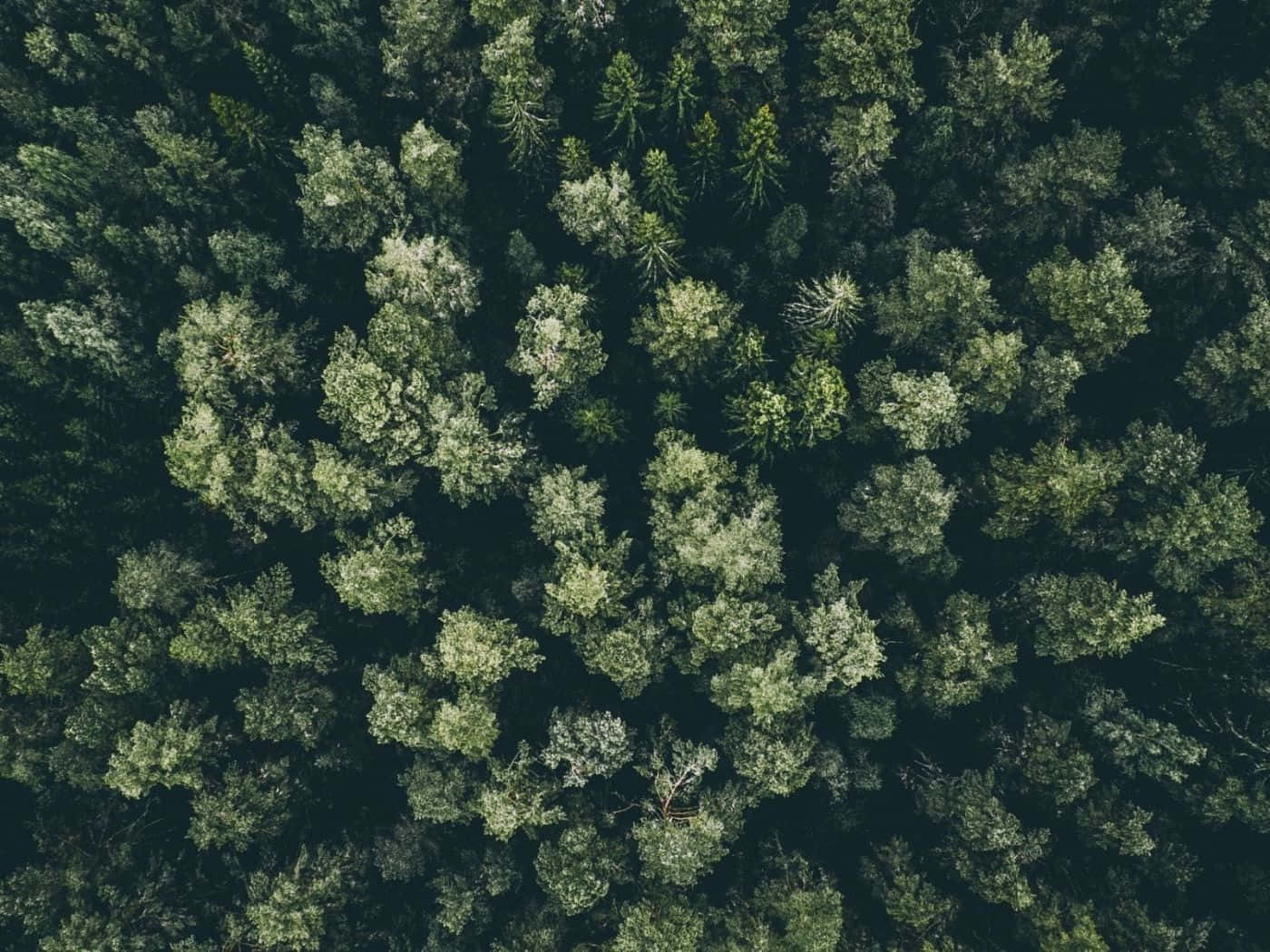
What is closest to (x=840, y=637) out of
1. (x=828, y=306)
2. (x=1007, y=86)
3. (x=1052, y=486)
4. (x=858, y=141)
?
(x=1052, y=486)

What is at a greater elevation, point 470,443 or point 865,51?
point 865,51

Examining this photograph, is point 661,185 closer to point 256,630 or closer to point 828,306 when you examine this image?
point 828,306

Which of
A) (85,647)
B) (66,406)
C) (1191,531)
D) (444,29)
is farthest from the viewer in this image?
(66,406)

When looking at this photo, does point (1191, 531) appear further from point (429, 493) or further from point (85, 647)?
point (85, 647)

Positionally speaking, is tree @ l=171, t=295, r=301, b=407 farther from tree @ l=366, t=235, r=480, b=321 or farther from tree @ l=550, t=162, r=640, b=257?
tree @ l=550, t=162, r=640, b=257

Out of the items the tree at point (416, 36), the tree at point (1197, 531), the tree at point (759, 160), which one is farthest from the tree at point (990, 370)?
the tree at point (416, 36)

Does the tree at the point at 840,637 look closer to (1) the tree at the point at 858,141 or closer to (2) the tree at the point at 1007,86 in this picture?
(1) the tree at the point at 858,141

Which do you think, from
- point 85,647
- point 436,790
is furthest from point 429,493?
point 85,647
